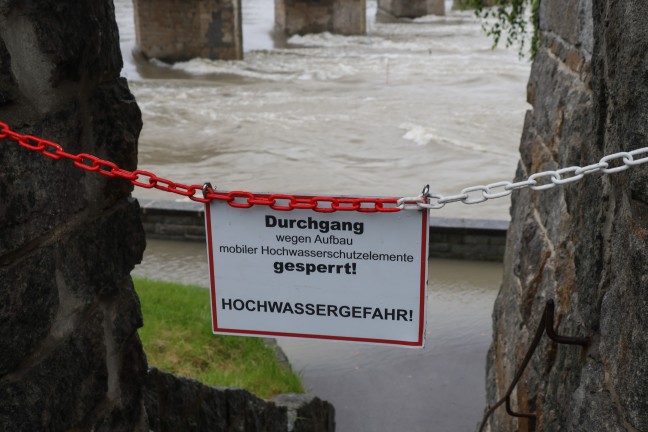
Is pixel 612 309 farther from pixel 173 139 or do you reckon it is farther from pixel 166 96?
pixel 166 96

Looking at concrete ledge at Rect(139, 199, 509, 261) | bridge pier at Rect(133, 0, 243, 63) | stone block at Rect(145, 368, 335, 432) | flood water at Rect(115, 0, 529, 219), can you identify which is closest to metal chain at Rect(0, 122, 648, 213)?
stone block at Rect(145, 368, 335, 432)

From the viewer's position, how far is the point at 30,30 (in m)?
1.86

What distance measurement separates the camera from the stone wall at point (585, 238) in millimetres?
1457

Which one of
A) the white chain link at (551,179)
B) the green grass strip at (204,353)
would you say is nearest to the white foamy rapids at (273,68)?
the green grass strip at (204,353)

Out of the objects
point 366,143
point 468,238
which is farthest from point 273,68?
point 468,238

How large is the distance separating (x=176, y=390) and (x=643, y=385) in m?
2.98

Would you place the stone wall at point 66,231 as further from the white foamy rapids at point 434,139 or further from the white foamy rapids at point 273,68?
the white foamy rapids at point 273,68

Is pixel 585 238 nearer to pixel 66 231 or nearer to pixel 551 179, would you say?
pixel 551 179

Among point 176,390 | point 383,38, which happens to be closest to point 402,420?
point 176,390

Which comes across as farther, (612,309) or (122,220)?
(122,220)

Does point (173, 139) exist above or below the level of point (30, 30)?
below

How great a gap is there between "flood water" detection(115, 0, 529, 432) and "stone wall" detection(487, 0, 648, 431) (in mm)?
2202

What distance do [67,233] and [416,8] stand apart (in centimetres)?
4080

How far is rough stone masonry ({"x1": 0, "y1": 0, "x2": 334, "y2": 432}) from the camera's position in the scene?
1835 mm
